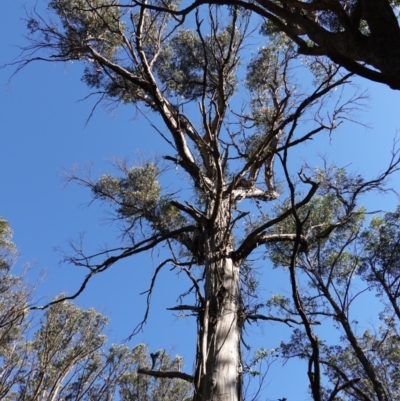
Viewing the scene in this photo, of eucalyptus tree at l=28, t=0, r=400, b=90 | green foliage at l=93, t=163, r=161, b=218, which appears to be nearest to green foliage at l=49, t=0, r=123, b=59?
green foliage at l=93, t=163, r=161, b=218

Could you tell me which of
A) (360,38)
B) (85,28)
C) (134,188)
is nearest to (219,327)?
(360,38)

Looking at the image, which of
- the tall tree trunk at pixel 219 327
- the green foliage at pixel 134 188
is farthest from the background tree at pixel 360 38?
the green foliage at pixel 134 188

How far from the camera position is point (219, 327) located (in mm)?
3170

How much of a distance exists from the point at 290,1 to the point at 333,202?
6641 millimetres

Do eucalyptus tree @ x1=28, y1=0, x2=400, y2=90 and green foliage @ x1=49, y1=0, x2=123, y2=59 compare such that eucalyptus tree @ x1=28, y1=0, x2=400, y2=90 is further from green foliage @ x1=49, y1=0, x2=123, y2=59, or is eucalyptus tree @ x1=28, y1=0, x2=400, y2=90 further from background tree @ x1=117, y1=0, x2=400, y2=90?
green foliage @ x1=49, y1=0, x2=123, y2=59

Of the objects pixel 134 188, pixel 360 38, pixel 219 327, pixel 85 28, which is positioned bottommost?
pixel 219 327

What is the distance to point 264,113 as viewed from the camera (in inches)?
323

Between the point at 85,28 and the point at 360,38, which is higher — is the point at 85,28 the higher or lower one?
the higher one

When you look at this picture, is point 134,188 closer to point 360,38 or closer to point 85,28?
point 85,28

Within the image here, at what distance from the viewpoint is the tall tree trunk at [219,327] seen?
8.86 feet

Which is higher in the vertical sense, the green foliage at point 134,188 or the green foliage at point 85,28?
the green foliage at point 85,28

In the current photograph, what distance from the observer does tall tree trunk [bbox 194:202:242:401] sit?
270cm

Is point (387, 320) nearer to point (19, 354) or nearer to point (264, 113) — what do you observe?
point (264, 113)

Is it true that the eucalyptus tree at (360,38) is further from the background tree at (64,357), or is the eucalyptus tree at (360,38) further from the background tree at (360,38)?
the background tree at (64,357)
